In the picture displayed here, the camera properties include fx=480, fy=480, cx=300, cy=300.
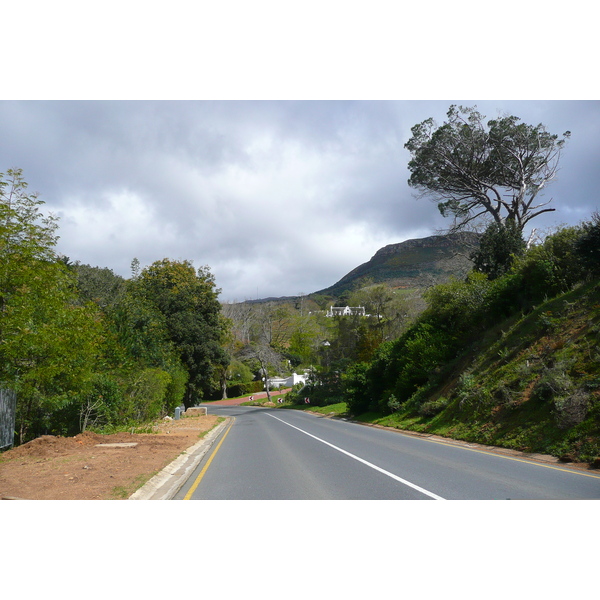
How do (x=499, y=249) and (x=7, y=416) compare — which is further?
(x=499, y=249)

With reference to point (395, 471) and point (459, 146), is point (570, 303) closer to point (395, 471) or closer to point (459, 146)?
point (395, 471)

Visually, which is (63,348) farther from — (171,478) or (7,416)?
(171,478)

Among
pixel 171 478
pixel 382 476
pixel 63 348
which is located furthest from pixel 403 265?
pixel 171 478

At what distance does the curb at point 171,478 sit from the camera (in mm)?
8292

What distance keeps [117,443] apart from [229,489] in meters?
7.90

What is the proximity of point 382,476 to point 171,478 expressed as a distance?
4.39 m

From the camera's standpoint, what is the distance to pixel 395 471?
10.2 meters

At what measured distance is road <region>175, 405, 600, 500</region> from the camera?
8.01 metres

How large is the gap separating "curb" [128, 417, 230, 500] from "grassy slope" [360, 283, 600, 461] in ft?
28.8

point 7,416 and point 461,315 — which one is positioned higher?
point 461,315

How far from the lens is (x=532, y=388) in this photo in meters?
15.9

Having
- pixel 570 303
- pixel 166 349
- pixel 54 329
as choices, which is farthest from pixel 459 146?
pixel 54 329

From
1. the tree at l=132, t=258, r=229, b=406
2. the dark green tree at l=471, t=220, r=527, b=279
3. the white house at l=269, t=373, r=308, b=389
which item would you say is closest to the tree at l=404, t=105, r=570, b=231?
the dark green tree at l=471, t=220, r=527, b=279

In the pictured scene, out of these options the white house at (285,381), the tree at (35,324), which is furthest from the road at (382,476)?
the white house at (285,381)
